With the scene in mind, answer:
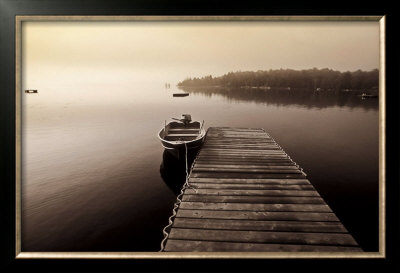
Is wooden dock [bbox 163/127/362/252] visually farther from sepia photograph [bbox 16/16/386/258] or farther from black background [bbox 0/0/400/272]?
black background [bbox 0/0/400/272]

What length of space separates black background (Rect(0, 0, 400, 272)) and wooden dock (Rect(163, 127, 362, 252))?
0.84 feet

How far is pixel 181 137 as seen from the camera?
840 cm

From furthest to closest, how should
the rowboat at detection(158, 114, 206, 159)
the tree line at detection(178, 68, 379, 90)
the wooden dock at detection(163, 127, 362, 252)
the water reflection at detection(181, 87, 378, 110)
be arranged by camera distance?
the rowboat at detection(158, 114, 206, 159) → the water reflection at detection(181, 87, 378, 110) → the tree line at detection(178, 68, 379, 90) → the wooden dock at detection(163, 127, 362, 252)

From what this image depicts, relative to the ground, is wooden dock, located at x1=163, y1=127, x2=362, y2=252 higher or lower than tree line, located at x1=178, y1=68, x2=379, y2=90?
lower

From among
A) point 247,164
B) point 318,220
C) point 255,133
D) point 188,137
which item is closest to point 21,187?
point 318,220

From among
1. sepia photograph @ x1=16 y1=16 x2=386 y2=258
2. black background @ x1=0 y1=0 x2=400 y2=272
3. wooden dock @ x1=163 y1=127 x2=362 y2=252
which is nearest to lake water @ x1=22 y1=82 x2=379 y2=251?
sepia photograph @ x1=16 y1=16 x2=386 y2=258

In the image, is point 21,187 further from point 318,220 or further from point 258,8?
point 318,220

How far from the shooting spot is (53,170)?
736 cm

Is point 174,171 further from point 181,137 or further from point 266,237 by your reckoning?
point 266,237

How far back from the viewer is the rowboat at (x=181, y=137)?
6894 mm

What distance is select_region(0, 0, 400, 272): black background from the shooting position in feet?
7.85

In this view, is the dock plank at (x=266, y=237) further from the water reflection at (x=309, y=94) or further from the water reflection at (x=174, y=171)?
the water reflection at (x=174, y=171)
